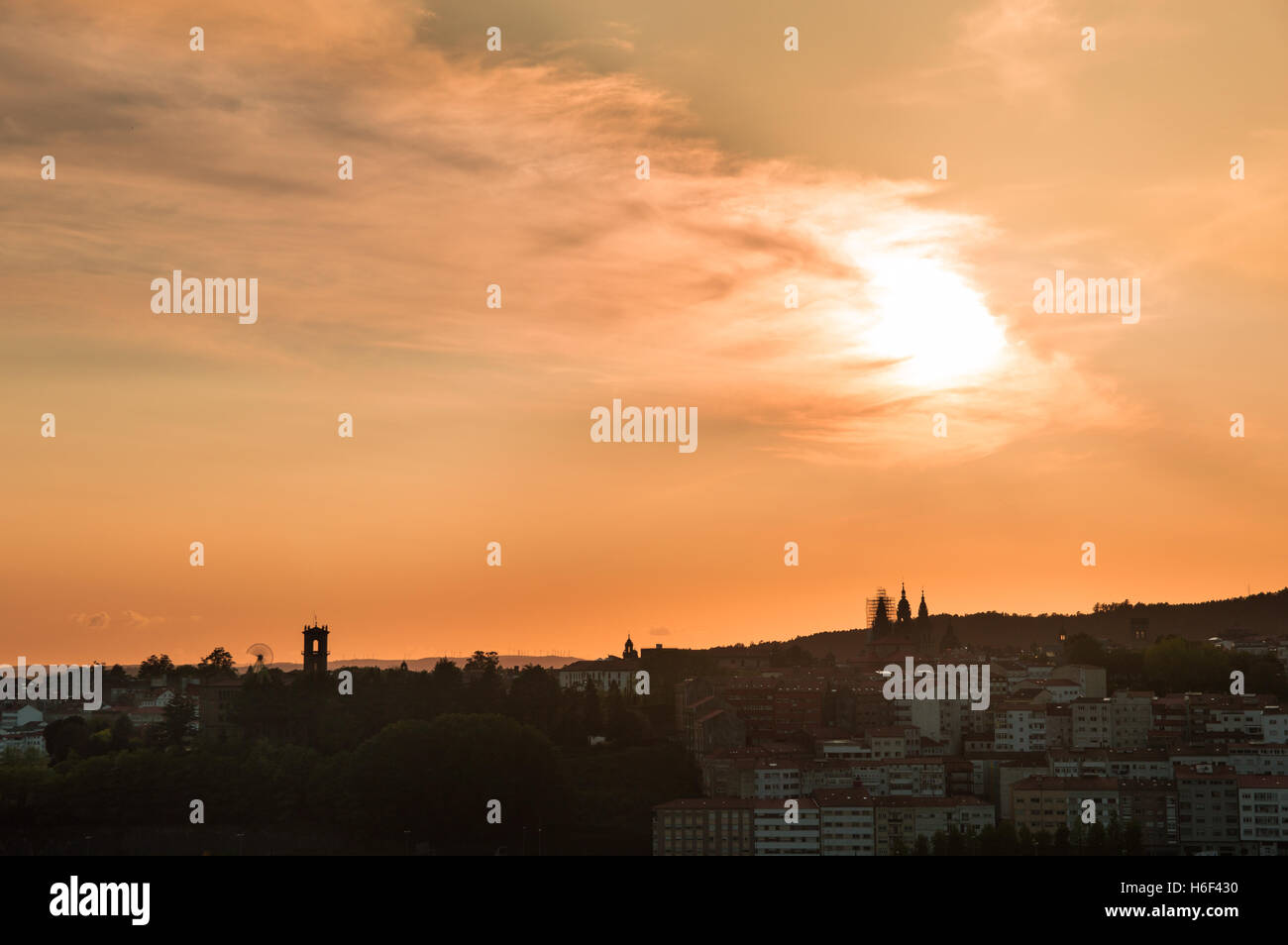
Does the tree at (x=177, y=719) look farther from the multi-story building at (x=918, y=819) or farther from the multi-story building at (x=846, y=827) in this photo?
the multi-story building at (x=918, y=819)

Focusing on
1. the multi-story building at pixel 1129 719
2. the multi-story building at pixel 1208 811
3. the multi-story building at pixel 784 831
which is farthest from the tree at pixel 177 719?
the multi-story building at pixel 1129 719

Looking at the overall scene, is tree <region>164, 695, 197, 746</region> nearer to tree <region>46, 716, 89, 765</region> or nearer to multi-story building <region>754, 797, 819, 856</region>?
tree <region>46, 716, 89, 765</region>

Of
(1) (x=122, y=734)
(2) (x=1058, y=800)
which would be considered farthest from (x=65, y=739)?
(2) (x=1058, y=800)

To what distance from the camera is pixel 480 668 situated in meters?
71.9

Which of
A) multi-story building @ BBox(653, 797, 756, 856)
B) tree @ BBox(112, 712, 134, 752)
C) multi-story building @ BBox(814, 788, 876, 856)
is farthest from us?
tree @ BBox(112, 712, 134, 752)

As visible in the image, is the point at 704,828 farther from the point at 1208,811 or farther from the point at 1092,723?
the point at 1092,723

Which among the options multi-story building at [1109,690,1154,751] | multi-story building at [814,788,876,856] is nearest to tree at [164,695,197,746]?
multi-story building at [814,788,876,856]

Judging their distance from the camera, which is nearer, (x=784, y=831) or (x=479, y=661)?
(x=784, y=831)

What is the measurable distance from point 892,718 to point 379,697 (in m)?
23.2

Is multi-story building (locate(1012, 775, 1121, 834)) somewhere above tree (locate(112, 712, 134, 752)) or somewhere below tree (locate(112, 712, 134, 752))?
below
